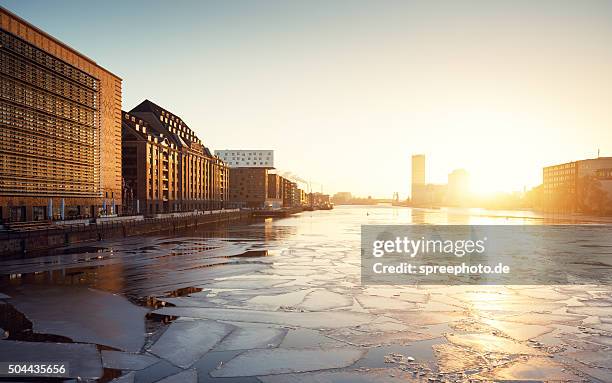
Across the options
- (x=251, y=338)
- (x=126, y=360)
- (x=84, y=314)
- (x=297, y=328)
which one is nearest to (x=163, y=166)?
(x=84, y=314)

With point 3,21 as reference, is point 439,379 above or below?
below

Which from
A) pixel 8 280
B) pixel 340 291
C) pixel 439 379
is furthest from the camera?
pixel 8 280

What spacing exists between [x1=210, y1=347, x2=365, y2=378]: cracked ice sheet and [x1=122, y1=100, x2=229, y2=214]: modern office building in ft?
253

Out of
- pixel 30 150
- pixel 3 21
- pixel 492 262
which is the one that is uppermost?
pixel 3 21

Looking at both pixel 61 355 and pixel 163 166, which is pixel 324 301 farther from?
pixel 163 166

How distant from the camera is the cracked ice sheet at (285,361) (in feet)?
35.8

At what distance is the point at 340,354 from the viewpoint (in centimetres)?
1213

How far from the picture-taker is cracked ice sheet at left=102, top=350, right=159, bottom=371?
11038mm

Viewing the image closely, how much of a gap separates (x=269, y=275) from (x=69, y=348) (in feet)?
45.1

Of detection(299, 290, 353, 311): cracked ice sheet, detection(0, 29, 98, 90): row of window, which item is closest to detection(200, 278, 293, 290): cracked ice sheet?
detection(299, 290, 353, 311): cracked ice sheet

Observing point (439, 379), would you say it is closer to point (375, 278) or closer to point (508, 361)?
point (508, 361)

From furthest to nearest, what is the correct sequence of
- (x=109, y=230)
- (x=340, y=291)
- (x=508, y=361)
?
(x=109, y=230) → (x=340, y=291) → (x=508, y=361)

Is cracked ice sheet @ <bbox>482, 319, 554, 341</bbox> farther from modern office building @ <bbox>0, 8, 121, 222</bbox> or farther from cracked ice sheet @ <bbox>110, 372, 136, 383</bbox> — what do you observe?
modern office building @ <bbox>0, 8, 121, 222</bbox>

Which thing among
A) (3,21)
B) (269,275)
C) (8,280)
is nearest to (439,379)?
(269,275)
